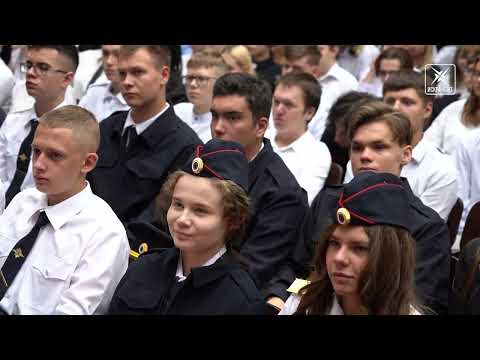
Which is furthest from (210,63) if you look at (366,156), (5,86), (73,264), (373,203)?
(373,203)

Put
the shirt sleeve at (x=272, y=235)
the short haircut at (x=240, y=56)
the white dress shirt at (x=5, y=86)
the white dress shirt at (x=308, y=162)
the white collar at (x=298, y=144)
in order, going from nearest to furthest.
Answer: the shirt sleeve at (x=272, y=235)
the white dress shirt at (x=308, y=162)
the white collar at (x=298, y=144)
the white dress shirt at (x=5, y=86)
the short haircut at (x=240, y=56)

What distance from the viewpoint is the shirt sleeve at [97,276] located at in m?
3.09

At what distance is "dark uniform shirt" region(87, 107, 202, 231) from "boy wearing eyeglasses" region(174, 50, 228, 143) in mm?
1273

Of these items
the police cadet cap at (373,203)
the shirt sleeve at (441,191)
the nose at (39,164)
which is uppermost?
the nose at (39,164)

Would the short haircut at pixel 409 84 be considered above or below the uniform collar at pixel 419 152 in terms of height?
above

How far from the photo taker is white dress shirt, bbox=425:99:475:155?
5676 millimetres

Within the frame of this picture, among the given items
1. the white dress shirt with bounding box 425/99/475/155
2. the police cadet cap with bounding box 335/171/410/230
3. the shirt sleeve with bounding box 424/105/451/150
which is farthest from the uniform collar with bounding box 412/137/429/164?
the police cadet cap with bounding box 335/171/410/230

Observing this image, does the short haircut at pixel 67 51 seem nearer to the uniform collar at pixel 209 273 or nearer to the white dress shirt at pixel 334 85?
the white dress shirt at pixel 334 85

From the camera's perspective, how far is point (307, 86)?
5.47 meters

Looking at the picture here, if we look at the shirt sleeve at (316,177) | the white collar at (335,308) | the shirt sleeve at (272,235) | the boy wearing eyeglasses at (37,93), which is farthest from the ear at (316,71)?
the white collar at (335,308)

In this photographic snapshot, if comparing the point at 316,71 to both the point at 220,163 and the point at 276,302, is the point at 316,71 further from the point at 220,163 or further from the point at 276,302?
the point at 220,163

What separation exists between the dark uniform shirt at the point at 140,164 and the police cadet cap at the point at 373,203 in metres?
1.53
